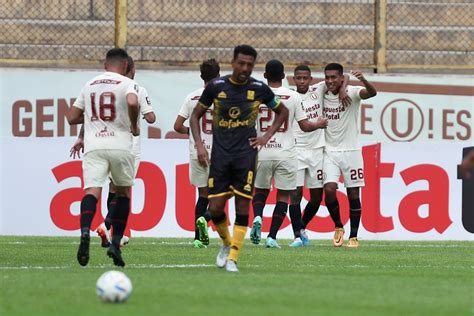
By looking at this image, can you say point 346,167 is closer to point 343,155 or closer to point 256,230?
point 343,155

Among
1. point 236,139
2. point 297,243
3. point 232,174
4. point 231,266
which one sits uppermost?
point 236,139

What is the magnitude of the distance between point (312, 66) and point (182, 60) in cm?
211

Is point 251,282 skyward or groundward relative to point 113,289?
groundward

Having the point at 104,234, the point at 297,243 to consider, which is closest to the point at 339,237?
the point at 297,243

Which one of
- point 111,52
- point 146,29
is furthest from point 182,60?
point 111,52

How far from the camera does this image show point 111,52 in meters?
12.2

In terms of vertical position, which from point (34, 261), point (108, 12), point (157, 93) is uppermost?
point (108, 12)

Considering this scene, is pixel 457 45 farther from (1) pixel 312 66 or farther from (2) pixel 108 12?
(2) pixel 108 12

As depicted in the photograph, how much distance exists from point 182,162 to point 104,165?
23.5 ft

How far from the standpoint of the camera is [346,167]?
16484mm

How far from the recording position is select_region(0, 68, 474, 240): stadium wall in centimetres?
1881

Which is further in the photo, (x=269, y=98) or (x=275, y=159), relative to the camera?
(x=275, y=159)

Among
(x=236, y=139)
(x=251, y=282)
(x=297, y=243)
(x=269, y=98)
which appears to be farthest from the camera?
(x=297, y=243)

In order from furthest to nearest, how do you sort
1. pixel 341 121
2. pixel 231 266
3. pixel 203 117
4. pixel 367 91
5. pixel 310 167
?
pixel 310 167, pixel 341 121, pixel 367 91, pixel 203 117, pixel 231 266
